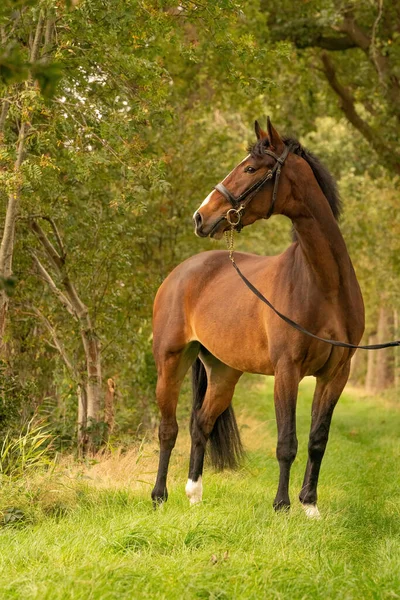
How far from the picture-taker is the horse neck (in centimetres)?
620

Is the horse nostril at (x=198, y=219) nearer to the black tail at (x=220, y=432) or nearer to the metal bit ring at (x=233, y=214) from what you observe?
the metal bit ring at (x=233, y=214)

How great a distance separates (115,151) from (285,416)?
3.37 meters

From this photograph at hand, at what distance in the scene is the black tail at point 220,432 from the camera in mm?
7691

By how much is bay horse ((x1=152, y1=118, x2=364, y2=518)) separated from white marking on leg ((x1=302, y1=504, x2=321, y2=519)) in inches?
0.5

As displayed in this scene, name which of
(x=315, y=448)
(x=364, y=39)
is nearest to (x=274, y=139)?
(x=315, y=448)

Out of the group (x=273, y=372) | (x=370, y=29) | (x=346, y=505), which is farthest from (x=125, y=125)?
(x=370, y=29)

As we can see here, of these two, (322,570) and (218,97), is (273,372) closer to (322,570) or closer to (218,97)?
(322,570)

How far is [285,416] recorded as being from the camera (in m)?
6.30

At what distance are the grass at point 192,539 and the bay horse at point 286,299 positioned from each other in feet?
1.47

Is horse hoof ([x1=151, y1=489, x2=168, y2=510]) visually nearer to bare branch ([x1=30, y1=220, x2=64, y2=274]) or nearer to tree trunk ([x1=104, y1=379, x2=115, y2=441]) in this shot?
tree trunk ([x1=104, y1=379, x2=115, y2=441])

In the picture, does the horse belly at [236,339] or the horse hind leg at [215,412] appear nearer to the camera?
the horse belly at [236,339]

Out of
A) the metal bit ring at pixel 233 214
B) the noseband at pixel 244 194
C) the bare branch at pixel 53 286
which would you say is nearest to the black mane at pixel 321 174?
the noseband at pixel 244 194

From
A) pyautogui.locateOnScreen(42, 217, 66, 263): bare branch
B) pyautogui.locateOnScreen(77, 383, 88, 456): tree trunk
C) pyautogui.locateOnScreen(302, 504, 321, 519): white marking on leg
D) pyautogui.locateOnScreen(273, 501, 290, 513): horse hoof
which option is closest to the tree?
pyautogui.locateOnScreen(42, 217, 66, 263): bare branch

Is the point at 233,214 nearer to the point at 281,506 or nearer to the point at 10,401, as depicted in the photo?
the point at 281,506
